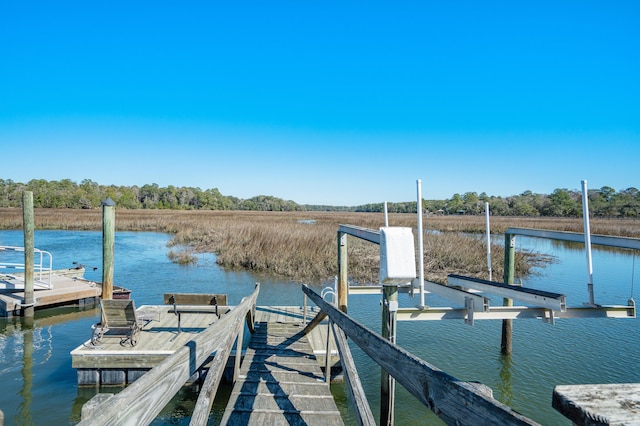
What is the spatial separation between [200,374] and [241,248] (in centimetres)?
1456

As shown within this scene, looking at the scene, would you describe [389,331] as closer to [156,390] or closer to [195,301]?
[156,390]

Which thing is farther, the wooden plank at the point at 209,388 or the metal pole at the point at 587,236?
the metal pole at the point at 587,236

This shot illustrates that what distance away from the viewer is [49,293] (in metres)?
11.7

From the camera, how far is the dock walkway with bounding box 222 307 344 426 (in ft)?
12.2

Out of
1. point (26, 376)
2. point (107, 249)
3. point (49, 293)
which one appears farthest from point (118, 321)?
point (49, 293)

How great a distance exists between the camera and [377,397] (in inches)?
271

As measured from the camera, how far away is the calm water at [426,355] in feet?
21.4

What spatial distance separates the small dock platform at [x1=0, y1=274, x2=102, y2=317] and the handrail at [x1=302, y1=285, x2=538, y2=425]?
1268cm

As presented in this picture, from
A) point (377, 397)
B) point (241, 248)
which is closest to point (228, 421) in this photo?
point (377, 397)

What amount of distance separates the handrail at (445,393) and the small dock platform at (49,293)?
12676 mm

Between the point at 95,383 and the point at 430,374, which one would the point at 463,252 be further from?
the point at 430,374

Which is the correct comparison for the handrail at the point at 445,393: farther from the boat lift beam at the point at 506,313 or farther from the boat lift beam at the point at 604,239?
the boat lift beam at the point at 604,239

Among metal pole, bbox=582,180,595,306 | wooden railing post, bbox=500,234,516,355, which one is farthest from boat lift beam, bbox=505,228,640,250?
wooden railing post, bbox=500,234,516,355

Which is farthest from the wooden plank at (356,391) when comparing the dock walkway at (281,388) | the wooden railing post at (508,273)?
the wooden railing post at (508,273)
